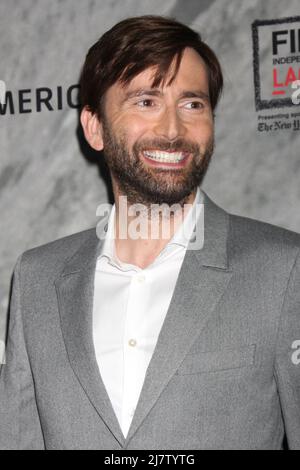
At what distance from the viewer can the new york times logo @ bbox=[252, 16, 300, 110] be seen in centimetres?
188

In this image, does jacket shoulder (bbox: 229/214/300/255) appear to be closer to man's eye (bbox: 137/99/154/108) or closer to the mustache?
the mustache

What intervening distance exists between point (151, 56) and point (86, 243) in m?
0.52

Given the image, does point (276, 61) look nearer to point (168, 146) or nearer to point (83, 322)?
point (168, 146)

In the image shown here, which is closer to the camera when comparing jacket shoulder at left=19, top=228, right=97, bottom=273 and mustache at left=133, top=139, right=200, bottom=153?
mustache at left=133, top=139, right=200, bottom=153

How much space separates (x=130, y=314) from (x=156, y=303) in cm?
7

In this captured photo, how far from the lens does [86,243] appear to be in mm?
1757

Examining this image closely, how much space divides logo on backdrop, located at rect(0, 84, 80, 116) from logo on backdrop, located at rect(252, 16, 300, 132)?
587 mm

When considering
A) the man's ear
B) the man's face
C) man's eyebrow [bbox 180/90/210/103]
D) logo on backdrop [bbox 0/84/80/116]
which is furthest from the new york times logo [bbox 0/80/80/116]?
man's eyebrow [bbox 180/90/210/103]

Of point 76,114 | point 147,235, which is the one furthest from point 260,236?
point 76,114

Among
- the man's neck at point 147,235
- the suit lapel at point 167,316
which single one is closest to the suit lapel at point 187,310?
the suit lapel at point 167,316

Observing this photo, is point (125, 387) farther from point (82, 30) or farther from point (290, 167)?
point (82, 30)

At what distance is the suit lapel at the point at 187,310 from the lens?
54.9 inches

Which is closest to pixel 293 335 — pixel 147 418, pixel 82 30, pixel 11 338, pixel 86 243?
pixel 147 418

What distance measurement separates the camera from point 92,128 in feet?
5.99
